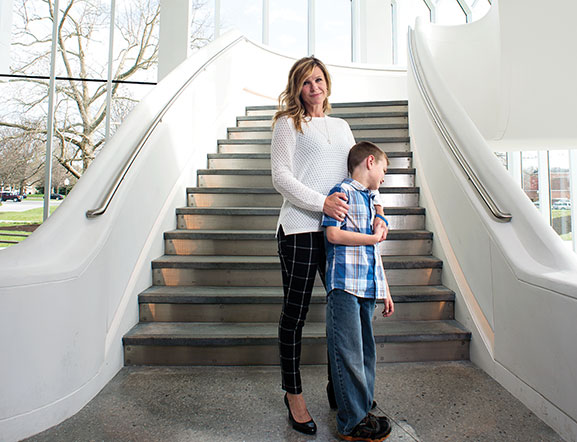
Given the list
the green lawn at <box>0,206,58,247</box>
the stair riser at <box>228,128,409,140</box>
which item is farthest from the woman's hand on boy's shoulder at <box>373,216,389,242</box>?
the green lawn at <box>0,206,58,247</box>

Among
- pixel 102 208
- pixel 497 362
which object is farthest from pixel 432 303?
pixel 102 208

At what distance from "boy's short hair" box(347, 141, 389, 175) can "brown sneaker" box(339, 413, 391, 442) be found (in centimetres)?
97

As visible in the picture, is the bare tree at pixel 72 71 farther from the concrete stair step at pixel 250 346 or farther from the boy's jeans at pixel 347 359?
the boy's jeans at pixel 347 359

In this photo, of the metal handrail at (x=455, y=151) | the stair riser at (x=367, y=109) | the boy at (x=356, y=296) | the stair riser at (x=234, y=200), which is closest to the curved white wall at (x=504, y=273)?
the metal handrail at (x=455, y=151)

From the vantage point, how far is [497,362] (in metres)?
1.92

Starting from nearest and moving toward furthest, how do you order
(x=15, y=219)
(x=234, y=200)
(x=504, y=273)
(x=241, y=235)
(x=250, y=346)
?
(x=504, y=273), (x=250, y=346), (x=241, y=235), (x=234, y=200), (x=15, y=219)

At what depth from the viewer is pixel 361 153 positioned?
151 cm

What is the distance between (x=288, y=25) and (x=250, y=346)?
738 centimetres

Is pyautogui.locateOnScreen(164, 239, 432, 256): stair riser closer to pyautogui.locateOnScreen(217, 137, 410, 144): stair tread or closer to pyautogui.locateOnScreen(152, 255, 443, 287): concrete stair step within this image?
pyautogui.locateOnScreen(152, 255, 443, 287): concrete stair step

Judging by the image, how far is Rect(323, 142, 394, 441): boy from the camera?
54.8 inches

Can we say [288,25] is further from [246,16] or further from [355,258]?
[355,258]

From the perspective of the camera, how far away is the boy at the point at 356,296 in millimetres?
1393

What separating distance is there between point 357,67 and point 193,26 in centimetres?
292

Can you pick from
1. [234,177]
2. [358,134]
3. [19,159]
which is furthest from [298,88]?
[19,159]
